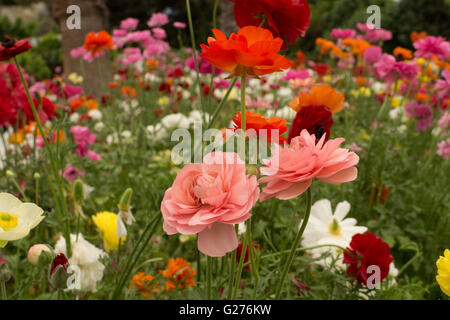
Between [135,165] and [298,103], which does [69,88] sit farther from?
[298,103]

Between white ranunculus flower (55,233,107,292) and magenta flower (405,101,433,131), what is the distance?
1.47 meters

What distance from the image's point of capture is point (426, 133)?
1884mm

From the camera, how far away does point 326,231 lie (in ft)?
2.78

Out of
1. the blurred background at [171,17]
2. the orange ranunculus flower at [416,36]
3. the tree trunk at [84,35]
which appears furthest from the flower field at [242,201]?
the tree trunk at [84,35]

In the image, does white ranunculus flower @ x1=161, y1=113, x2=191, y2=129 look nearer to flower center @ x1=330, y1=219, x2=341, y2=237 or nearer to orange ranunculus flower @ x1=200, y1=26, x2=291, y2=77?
flower center @ x1=330, y1=219, x2=341, y2=237

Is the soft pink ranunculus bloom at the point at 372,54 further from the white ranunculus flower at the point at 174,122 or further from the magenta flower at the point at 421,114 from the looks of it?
the white ranunculus flower at the point at 174,122

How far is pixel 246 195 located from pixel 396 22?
20.9ft

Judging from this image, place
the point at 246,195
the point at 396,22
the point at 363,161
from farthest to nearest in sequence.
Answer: the point at 396,22, the point at 363,161, the point at 246,195

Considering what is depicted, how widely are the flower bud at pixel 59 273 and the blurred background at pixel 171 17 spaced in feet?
2.34

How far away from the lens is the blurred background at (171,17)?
11.1 ft

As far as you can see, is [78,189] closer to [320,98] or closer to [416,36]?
[320,98]

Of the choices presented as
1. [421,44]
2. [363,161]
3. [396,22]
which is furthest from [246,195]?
[396,22]

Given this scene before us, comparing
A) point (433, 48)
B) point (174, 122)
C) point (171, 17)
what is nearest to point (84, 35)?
point (174, 122)
